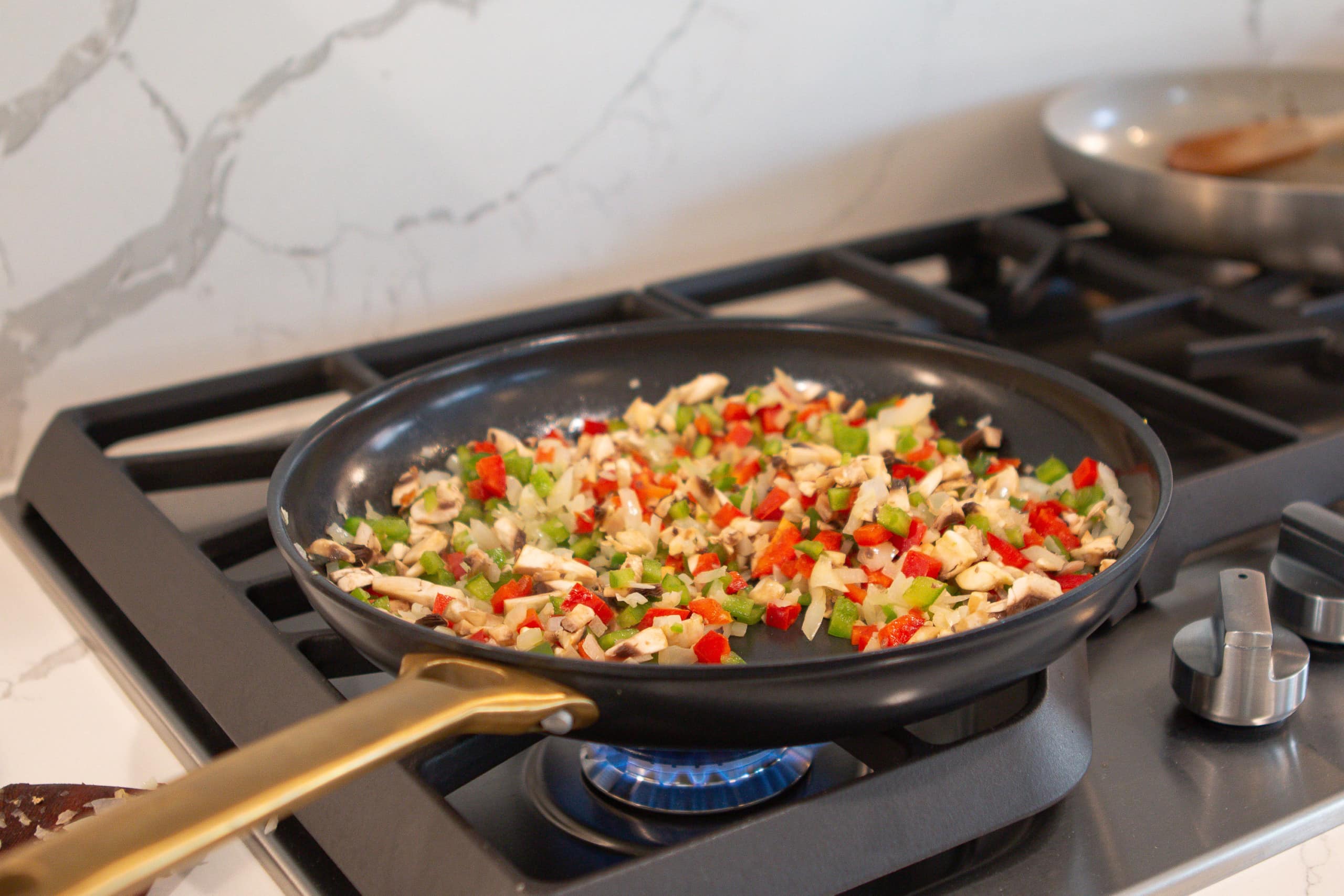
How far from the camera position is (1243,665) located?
635 mm

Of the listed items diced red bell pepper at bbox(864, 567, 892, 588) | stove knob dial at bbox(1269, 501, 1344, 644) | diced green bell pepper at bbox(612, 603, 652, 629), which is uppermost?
diced green bell pepper at bbox(612, 603, 652, 629)

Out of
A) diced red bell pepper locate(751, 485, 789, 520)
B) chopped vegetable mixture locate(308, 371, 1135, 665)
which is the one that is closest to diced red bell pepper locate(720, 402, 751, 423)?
chopped vegetable mixture locate(308, 371, 1135, 665)

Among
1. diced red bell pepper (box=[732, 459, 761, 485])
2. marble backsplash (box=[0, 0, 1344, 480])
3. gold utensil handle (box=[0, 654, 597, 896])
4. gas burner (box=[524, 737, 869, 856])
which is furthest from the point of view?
marble backsplash (box=[0, 0, 1344, 480])

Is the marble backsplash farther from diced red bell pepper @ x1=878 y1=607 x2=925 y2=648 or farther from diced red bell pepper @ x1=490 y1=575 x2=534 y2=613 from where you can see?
diced red bell pepper @ x1=878 y1=607 x2=925 y2=648

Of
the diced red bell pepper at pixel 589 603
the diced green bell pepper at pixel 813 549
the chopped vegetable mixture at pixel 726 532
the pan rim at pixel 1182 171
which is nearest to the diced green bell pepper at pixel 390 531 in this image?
the chopped vegetable mixture at pixel 726 532

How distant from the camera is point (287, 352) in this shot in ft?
3.64

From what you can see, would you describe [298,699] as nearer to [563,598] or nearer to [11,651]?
[563,598]

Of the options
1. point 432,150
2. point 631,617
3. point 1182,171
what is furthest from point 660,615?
point 1182,171

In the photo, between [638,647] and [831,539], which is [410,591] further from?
[831,539]

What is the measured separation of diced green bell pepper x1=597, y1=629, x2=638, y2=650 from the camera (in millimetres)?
625

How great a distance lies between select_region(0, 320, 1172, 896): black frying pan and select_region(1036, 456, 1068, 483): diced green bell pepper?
16 mm

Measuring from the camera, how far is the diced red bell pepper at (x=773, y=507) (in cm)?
76

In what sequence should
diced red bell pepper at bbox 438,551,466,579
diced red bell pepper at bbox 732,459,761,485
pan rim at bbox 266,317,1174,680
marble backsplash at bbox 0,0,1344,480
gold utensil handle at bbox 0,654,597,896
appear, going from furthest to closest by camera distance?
marble backsplash at bbox 0,0,1344,480 < diced red bell pepper at bbox 732,459,761,485 < diced red bell pepper at bbox 438,551,466,579 < pan rim at bbox 266,317,1174,680 < gold utensil handle at bbox 0,654,597,896

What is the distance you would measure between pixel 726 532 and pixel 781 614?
73mm
